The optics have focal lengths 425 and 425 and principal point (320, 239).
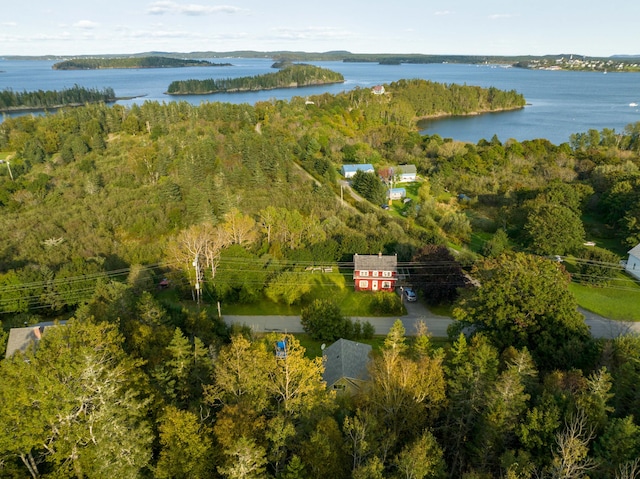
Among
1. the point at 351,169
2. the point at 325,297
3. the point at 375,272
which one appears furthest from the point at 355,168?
the point at 325,297

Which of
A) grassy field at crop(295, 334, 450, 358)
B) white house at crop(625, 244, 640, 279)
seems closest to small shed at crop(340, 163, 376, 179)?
white house at crop(625, 244, 640, 279)

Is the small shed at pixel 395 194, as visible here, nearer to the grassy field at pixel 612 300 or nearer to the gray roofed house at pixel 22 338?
the grassy field at pixel 612 300

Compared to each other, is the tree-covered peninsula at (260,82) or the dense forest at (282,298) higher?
the tree-covered peninsula at (260,82)

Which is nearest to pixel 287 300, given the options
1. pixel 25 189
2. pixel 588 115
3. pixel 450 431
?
pixel 450 431

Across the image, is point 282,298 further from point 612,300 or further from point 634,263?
point 634,263

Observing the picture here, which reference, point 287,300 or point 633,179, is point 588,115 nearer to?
point 633,179

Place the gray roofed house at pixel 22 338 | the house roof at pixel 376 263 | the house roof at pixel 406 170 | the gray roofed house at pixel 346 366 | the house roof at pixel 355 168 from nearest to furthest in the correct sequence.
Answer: the gray roofed house at pixel 346 366 < the gray roofed house at pixel 22 338 < the house roof at pixel 376 263 < the house roof at pixel 406 170 < the house roof at pixel 355 168

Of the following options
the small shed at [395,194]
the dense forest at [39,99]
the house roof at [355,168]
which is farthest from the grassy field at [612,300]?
the dense forest at [39,99]
